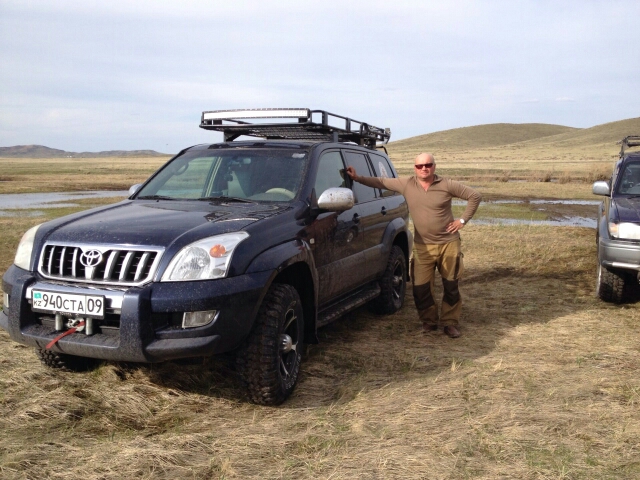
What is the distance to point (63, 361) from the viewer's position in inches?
187

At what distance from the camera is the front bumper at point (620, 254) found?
22.5 feet

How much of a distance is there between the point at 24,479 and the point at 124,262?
4.18 ft

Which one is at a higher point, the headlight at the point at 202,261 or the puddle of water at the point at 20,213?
the headlight at the point at 202,261

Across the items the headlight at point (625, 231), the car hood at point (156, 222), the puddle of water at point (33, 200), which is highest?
the car hood at point (156, 222)

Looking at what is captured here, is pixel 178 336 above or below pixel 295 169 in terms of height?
below

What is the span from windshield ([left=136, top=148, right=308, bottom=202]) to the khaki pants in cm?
185

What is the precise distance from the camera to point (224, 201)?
5090 mm

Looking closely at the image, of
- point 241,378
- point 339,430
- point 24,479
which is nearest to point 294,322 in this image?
point 241,378

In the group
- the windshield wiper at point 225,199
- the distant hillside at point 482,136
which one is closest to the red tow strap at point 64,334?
the windshield wiper at point 225,199

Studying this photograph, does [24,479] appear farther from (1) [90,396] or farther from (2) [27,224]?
(2) [27,224]

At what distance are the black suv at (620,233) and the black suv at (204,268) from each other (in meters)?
3.11

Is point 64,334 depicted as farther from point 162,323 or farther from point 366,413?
point 366,413

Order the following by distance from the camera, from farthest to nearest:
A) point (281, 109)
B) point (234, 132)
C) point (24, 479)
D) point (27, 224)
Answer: point (27, 224) → point (234, 132) → point (281, 109) → point (24, 479)

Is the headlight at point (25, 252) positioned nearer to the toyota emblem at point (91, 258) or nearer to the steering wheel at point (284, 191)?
the toyota emblem at point (91, 258)
